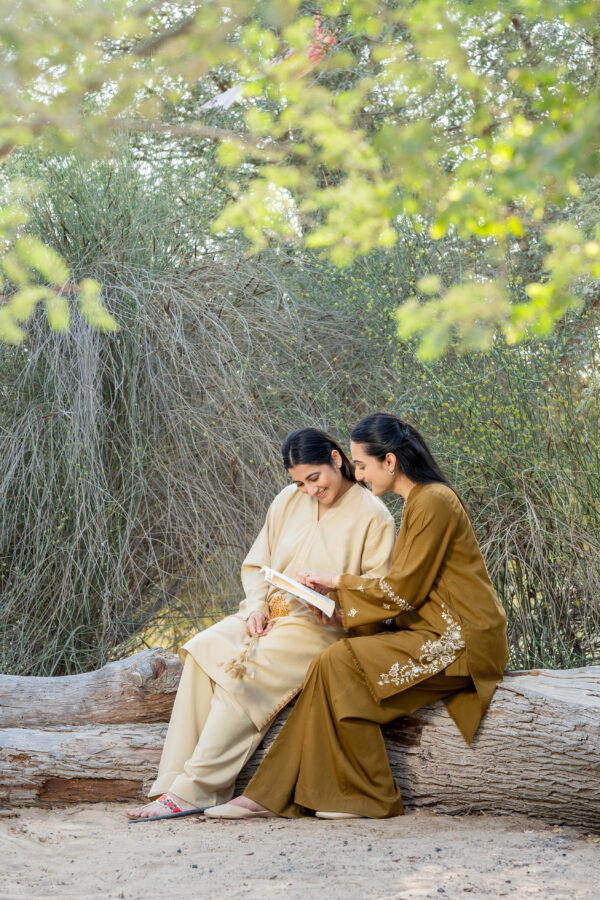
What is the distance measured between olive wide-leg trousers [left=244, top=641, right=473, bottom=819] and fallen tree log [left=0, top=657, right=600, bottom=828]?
4.6 inches

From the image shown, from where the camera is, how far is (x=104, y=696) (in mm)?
3342

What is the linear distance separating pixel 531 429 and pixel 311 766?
187 centimetres

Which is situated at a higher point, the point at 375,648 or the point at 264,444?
the point at 264,444

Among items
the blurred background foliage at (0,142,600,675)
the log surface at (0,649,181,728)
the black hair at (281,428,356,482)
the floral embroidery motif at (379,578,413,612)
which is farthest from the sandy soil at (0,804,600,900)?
A: the blurred background foliage at (0,142,600,675)

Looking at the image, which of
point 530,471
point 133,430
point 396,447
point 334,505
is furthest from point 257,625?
point 133,430

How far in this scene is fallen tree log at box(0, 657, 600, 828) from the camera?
2.58m

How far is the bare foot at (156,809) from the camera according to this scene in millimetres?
2771

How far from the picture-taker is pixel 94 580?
4.41 metres

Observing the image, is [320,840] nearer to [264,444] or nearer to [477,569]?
[477,569]

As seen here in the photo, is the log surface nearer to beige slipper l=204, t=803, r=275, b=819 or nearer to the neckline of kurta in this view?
beige slipper l=204, t=803, r=275, b=819

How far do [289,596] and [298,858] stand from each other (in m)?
1.02

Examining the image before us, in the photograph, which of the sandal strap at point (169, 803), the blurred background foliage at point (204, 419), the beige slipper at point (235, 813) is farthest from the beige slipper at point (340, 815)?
the blurred background foliage at point (204, 419)

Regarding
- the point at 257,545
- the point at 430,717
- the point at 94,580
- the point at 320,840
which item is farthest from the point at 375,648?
the point at 94,580

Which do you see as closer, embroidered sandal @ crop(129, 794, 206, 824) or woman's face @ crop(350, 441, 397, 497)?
embroidered sandal @ crop(129, 794, 206, 824)
